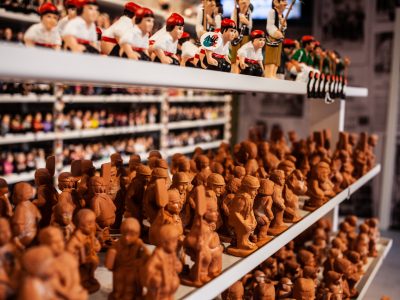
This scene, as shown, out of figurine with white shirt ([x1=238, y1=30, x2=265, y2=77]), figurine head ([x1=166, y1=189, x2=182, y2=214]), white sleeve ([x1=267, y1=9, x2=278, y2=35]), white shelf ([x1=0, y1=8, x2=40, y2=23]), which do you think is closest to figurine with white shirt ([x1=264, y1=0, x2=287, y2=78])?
white sleeve ([x1=267, y1=9, x2=278, y2=35])

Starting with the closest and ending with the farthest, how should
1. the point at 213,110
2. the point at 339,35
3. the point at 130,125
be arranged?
the point at 130,125 < the point at 339,35 < the point at 213,110

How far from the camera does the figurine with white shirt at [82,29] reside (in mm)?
1093

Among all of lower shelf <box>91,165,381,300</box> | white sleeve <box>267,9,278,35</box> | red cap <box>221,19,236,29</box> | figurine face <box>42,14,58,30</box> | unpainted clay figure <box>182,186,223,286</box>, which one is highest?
white sleeve <box>267,9,278,35</box>

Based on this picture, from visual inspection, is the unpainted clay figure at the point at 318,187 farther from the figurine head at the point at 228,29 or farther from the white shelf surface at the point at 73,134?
the white shelf surface at the point at 73,134

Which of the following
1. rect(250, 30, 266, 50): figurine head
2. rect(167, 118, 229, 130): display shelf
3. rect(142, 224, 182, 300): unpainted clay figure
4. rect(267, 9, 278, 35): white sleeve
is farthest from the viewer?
rect(167, 118, 229, 130): display shelf

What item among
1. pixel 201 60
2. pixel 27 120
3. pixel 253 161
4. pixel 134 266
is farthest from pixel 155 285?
pixel 27 120

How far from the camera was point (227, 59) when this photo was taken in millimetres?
1610

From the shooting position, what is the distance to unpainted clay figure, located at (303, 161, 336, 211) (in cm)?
214

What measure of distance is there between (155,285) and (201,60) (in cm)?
76

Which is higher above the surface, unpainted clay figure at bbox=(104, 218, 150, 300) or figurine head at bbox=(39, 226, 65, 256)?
figurine head at bbox=(39, 226, 65, 256)

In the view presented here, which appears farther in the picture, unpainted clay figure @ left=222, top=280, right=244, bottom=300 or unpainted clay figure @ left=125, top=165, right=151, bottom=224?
unpainted clay figure @ left=222, top=280, right=244, bottom=300

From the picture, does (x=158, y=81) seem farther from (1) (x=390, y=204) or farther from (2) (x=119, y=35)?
(1) (x=390, y=204)

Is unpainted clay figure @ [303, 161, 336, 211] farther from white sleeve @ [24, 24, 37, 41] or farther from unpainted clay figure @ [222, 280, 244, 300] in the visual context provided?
white sleeve @ [24, 24, 37, 41]

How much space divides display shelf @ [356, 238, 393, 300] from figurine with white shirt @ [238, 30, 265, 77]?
4.49 ft
